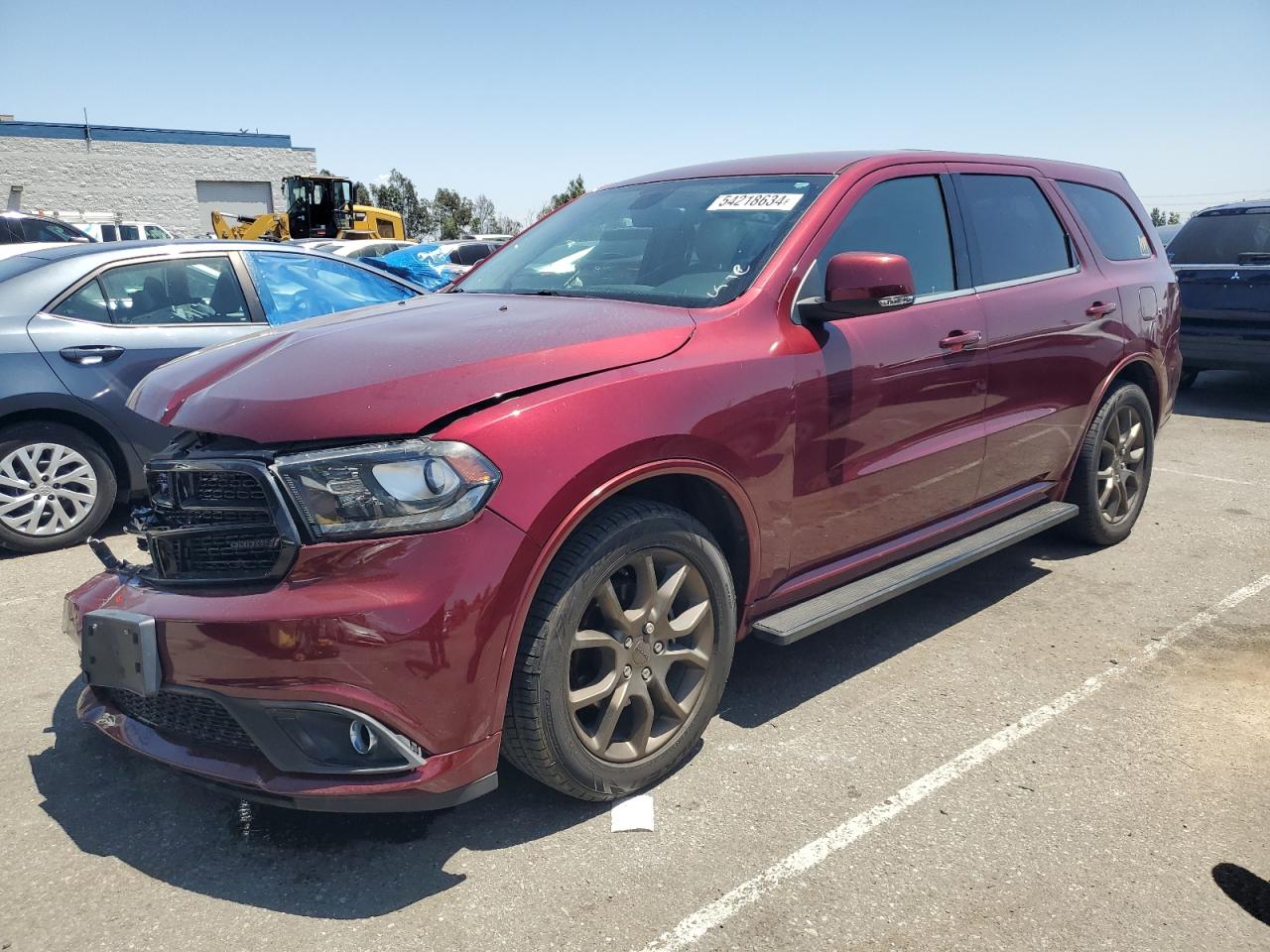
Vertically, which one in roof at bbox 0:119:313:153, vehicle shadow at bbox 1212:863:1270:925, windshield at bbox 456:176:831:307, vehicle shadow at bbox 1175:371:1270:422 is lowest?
vehicle shadow at bbox 1212:863:1270:925

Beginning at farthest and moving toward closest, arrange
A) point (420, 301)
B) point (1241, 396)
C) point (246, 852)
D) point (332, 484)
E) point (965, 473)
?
point (1241, 396)
point (965, 473)
point (420, 301)
point (246, 852)
point (332, 484)

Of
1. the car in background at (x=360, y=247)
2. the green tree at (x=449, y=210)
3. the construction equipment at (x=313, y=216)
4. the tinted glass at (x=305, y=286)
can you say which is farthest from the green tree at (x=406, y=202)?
the tinted glass at (x=305, y=286)

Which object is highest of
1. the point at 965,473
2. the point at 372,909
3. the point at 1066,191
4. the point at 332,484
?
the point at 1066,191

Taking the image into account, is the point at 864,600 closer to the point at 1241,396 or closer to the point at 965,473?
the point at 965,473

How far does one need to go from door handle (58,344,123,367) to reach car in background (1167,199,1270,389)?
8652mm

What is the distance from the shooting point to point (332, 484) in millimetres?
2279

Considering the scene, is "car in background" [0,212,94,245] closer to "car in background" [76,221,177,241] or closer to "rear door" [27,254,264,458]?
"car in background" [76,221,177,241]

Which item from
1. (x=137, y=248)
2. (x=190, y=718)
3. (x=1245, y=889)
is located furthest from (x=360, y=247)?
(x=1245, y=889)

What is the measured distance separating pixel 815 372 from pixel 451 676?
154 centimetres

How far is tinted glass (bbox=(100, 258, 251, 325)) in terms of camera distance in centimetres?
529

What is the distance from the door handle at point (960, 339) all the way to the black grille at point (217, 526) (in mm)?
2469

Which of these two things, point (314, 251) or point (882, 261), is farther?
point (314, 251)

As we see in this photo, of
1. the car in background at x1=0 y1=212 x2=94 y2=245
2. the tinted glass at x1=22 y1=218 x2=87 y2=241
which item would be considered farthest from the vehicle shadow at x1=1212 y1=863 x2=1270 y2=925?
the tinted glass at x1=22 y1=218 x2=87 y2=241

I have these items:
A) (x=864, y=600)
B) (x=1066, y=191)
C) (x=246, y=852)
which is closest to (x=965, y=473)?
(x=864, y=600)
